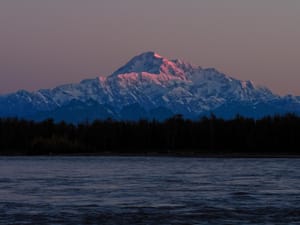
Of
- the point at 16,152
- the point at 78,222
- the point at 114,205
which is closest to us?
the point at 78,222

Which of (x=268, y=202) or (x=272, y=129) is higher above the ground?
(x=272, y=129)

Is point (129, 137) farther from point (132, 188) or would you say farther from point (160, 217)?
point (160, 217)

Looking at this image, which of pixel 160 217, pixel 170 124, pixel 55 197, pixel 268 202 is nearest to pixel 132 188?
pixel 55 197

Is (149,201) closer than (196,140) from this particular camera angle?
Yes

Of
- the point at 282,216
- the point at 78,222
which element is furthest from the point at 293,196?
the point at 78,222

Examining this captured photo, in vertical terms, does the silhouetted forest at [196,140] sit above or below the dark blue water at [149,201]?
above

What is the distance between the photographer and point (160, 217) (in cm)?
4188

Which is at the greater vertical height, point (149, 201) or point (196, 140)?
point (196, 140)

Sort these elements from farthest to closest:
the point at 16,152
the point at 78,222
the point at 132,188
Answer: the point at 16,152
the point at 132,188
the point at 78,222

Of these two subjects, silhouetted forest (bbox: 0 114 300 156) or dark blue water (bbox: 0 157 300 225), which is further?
silhouetted forest (bbox: 0 114 300 156)

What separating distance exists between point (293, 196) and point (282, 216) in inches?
450

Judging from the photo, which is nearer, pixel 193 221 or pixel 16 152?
pixel 193 221

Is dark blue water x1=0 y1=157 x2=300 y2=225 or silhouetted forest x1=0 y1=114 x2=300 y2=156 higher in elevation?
silhouetted forest x1=0 y1=114 x2=300 y2=156

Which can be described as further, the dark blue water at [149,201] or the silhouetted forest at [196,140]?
the silhouetted forest at [196,140]
